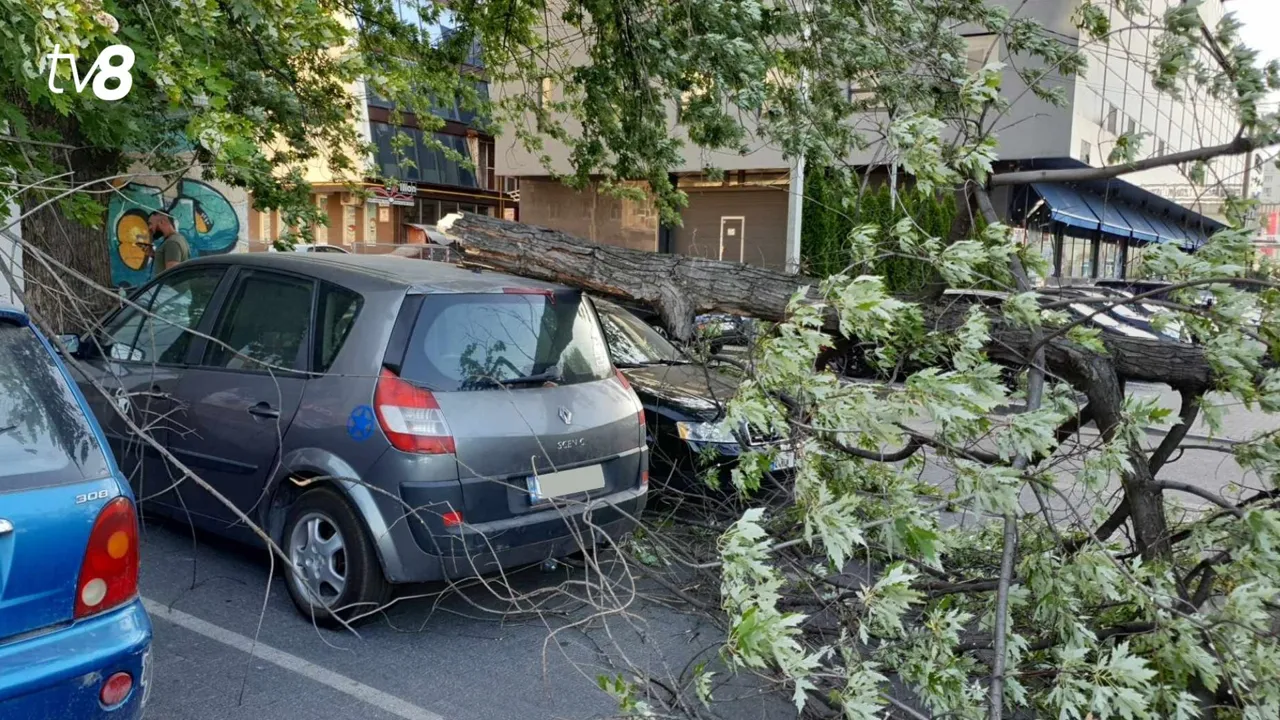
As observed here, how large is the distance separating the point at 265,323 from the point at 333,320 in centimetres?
52

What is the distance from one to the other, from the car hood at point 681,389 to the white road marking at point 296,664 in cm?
247

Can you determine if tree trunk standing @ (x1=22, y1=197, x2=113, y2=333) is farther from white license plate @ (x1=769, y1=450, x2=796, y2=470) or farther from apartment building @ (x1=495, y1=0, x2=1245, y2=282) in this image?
apartment building @ (x1=495, y1=0, x2=1245, y2=282)

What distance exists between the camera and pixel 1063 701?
9.11ft

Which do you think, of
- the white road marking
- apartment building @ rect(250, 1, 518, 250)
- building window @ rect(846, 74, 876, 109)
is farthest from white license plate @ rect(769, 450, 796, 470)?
apartment building @ rect(250, 1, 518, 250)

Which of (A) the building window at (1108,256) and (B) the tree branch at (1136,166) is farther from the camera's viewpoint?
(A) the building window at (1108,256)

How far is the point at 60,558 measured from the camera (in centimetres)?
259

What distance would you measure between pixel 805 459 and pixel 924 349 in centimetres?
70

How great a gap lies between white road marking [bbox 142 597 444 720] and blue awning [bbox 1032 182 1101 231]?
1884cm

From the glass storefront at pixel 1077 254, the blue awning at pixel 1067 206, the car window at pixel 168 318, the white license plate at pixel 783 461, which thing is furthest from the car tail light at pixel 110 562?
the glass storefront at pixel 1077 254

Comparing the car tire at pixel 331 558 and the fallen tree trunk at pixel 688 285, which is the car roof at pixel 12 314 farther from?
the fallen tree trunk at pixel 688 285

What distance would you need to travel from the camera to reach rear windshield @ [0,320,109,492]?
2.63 metres

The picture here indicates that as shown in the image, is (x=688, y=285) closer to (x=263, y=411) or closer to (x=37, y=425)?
(x=263, y=411)

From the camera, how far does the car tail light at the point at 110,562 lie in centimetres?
266

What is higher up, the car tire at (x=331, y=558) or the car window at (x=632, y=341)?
the car window at (x=632, y=341)
